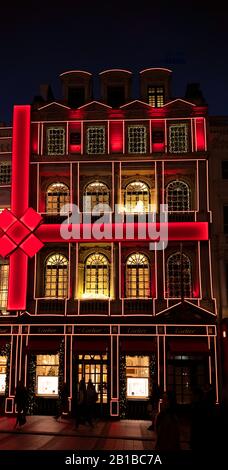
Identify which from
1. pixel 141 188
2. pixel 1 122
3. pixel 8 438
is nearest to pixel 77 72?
pixel 1 122

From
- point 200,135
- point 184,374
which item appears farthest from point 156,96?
point 184,374

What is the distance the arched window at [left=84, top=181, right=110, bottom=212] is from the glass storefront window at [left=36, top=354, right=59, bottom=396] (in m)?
8.25

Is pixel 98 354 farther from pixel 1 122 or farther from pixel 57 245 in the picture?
pixel 1 122

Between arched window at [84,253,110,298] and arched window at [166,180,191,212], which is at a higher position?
arched window at [166,180,191,212]

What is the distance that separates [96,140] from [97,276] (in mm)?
7745

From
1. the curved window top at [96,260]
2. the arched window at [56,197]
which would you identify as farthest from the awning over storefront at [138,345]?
the arched window at [56,197]

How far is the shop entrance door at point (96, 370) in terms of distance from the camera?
2717cm

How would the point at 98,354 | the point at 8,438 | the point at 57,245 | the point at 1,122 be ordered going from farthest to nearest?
the point at 1,122
the point at 57,245
the point at 98,354
the point at 8,438

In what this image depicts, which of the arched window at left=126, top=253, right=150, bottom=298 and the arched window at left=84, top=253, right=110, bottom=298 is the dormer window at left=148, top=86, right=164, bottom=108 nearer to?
the arched window at left=126, top=253, right=150, bottom=298

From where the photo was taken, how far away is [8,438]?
19344mm

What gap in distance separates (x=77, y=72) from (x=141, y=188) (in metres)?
8.31

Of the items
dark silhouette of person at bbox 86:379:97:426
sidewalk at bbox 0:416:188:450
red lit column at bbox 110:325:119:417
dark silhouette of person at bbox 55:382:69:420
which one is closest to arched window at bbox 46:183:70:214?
red lit column at bbox 110:325:119:417

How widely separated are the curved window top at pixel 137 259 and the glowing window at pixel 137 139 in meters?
5.88

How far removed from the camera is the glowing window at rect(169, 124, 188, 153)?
98.5 feet
